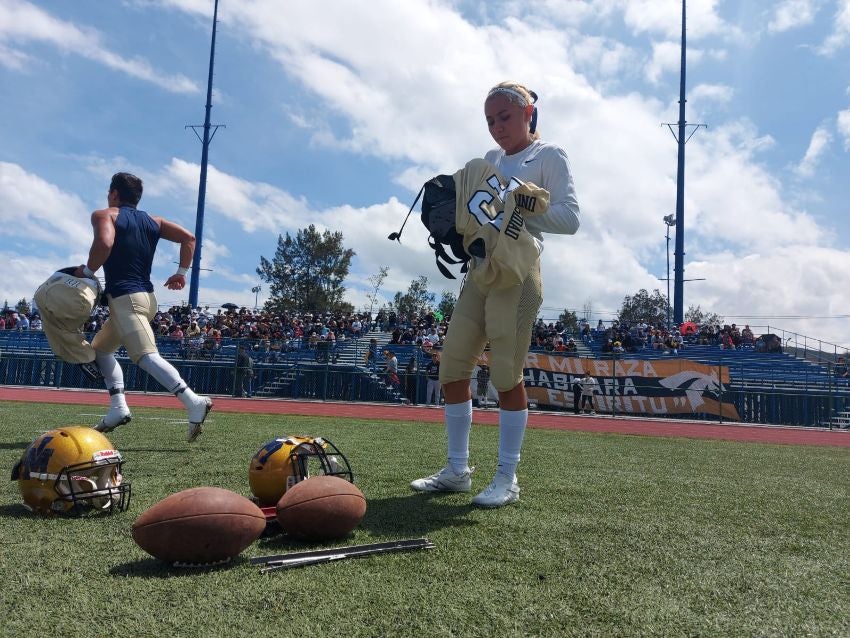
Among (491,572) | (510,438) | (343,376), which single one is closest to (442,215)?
(510,438)

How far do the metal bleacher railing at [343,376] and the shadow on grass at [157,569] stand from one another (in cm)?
1553

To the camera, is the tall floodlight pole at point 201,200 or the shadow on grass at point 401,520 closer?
the shadow on grass at point 401,520

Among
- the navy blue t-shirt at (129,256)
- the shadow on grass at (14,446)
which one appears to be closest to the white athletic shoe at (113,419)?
the shadow on grass at (14,446)

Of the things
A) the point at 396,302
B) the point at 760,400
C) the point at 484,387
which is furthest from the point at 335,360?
the point at 396,302

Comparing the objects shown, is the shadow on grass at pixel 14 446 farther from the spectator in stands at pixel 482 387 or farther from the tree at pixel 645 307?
the tree at pixel 645 307

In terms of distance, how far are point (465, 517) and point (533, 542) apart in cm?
56

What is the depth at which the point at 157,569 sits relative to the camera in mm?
2229

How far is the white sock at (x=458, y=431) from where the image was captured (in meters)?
3.95

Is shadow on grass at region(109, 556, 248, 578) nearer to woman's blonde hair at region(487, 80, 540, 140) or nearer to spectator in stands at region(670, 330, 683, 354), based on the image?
woman's blonde hair at region(487, 80, 540, 140)

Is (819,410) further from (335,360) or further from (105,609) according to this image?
(105,609)

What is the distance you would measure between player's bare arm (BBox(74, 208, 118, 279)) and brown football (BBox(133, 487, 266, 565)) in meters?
3.63

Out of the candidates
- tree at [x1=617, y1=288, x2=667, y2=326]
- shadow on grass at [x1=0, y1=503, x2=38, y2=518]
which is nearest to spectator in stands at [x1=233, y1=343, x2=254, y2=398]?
shadow on grass at [x1=0, y1=503, x2=38, y2=518]

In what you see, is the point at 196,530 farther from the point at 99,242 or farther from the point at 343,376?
the point at 343,376

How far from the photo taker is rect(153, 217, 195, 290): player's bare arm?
19.4 ft
